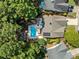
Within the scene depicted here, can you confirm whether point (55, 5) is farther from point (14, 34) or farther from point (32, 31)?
point (14, 34)

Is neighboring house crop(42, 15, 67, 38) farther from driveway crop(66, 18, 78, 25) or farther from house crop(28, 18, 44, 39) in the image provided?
driveway crop(66, 18, 78, 25)

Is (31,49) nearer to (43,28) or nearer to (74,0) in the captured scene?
(43,28)

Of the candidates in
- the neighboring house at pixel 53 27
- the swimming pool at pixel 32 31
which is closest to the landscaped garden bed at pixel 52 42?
the neighboring house at pixel 53 27

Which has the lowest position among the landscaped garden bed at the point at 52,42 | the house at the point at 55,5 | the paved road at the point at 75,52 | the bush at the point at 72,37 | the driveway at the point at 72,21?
the paved road at the point at 75,52

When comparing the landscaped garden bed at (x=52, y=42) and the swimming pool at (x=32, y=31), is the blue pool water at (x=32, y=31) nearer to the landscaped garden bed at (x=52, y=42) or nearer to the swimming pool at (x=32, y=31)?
the swimming pool at (x=32, y=31)

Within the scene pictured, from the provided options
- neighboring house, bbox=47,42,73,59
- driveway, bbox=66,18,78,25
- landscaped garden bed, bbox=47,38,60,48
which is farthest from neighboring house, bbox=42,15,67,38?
neighboring house, bbox=47,42,73,59
